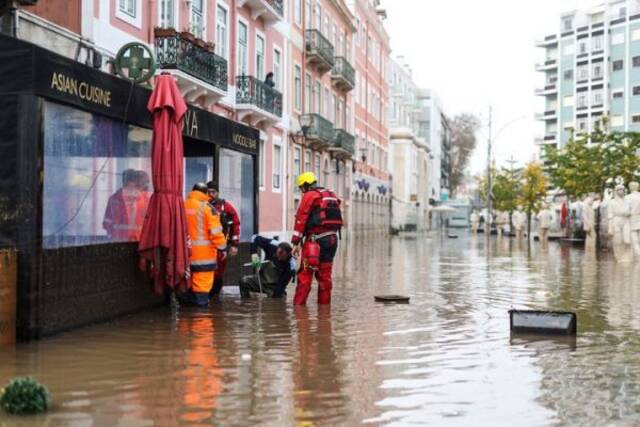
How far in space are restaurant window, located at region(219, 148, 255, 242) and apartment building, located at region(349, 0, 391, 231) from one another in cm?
4012

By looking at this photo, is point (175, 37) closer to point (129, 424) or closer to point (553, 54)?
point (129, 424)

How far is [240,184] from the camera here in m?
14.9

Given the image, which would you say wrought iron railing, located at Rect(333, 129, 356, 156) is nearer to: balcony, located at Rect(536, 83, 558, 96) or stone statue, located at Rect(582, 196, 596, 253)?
stone statue, located at Rect(582, 196, 596, 253)

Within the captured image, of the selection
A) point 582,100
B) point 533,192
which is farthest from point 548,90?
point 533,192

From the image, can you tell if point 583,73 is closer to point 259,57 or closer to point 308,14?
point 308,14

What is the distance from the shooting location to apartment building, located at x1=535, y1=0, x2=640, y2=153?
10275cm

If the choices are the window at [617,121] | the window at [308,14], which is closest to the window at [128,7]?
the window at [308,14]

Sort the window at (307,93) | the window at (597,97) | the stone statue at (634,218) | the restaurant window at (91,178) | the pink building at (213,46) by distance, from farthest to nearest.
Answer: the window at (597,97), the window at (307,93), the stone statue at (634,218), the pink building at (213,46), the restaurant window at (91,178)

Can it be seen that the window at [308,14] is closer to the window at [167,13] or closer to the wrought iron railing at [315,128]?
the wrought iron railing at [315,128]

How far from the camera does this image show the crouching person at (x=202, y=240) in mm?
11258

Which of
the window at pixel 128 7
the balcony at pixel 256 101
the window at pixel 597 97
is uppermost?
the window at pixel 597 97

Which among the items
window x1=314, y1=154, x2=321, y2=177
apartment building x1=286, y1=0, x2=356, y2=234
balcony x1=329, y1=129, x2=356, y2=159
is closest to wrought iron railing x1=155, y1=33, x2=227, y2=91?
apartment building x1=286, y1=0, x2=356, y2=234

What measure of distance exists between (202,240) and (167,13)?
14.6 m

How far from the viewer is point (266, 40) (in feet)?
111
